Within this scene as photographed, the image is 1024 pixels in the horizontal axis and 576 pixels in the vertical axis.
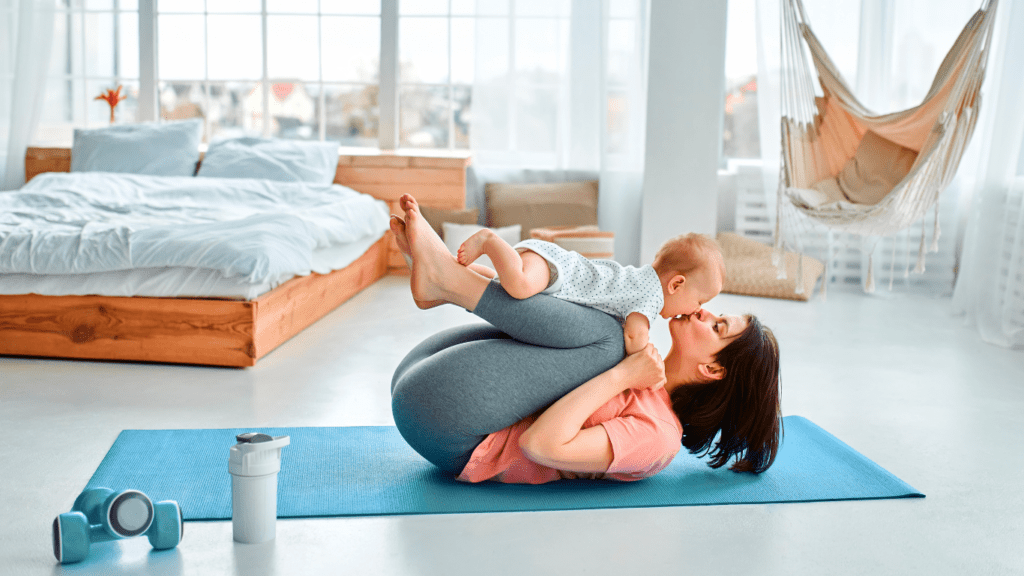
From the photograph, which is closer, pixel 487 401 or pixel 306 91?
pixel 487 401

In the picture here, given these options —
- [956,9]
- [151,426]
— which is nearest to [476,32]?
[956,9]

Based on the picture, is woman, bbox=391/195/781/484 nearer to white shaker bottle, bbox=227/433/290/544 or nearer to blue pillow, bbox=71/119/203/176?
white shaker bottle, bbox=227/433/290/544

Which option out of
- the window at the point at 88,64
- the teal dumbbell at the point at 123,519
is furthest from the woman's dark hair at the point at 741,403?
the window at the point at 88,64

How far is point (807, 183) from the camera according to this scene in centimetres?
346

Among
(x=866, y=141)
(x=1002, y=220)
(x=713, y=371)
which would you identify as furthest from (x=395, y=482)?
(x=1002, y=220)

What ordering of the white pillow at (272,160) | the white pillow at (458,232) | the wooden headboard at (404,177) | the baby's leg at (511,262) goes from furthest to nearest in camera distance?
the wooden headboard at (404,177) → the white pillow at (458,232) → the white pillow at (272,160) → the baby's leg at (511,262)

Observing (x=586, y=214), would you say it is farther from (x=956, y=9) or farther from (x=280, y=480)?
(x=280, y=480)

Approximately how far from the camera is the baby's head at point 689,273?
1.89 meters

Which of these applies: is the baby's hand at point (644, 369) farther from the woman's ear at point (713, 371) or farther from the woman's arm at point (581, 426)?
the woman's ear at point (713, 371)

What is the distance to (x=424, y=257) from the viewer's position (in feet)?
5.96

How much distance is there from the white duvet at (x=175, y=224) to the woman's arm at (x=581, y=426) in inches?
55.8

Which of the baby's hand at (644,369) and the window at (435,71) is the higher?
the window at (435,71)

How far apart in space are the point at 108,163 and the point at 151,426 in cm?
294

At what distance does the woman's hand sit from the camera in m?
1.89
